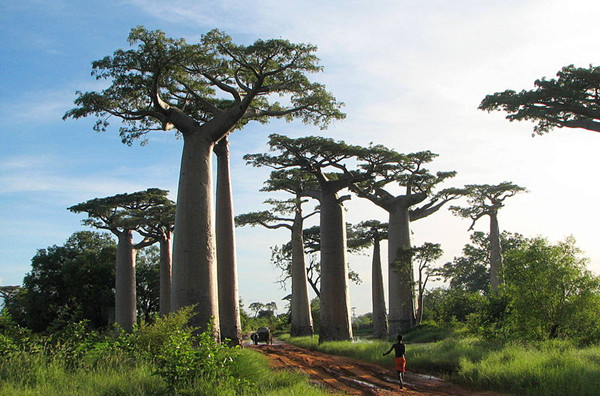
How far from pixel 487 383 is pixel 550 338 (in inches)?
151

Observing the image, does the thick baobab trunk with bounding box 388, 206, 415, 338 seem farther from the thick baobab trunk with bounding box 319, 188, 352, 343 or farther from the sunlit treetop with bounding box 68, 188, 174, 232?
the sunlit treetop with bounding box 68, 188, 174, 232

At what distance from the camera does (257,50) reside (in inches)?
438

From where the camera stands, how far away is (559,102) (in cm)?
1216

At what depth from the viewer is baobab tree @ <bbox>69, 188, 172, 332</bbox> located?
25.0 metres

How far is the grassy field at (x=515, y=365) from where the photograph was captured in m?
7.72

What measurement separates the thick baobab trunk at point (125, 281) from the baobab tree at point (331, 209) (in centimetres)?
1024

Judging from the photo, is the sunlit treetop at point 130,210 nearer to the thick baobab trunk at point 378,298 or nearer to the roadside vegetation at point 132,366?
the thick baobab trunk at point 378,298

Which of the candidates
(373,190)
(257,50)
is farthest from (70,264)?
(257,50)

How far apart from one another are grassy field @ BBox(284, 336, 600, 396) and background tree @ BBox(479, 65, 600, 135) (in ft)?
15.6

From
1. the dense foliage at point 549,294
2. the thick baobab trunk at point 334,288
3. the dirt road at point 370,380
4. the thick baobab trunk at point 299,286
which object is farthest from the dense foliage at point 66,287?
the dense foliage at point 549,294

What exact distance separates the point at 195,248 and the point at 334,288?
882cm

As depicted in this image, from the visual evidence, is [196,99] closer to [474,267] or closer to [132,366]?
[132,366]

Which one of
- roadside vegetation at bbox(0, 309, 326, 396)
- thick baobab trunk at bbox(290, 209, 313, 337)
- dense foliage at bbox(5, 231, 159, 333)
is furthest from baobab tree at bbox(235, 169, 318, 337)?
roadside vegetation at bbox(0, 309, 326, 396)

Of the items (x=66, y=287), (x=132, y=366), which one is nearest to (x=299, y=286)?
(x=66, y=287)
